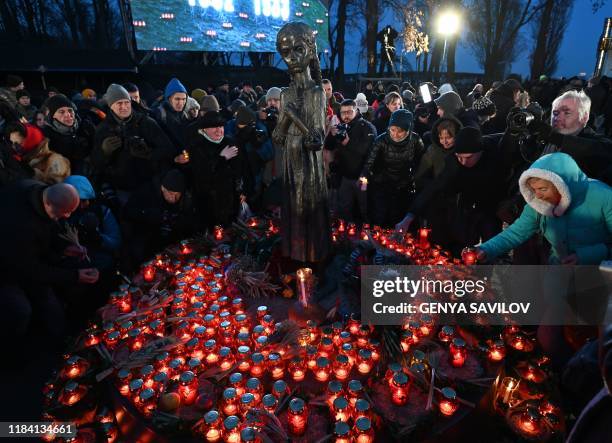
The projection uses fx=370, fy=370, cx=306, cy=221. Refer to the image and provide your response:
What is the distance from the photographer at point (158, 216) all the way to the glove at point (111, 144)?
0.72m

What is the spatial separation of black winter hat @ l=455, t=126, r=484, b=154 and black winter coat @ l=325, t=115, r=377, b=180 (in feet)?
5.88

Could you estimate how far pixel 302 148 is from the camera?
9.48 ft

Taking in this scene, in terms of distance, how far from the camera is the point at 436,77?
73.2 feet

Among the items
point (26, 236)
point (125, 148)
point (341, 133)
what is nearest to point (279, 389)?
point (26, 236)

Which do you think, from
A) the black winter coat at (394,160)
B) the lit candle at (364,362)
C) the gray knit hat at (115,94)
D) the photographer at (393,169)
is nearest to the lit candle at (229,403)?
the lit candle at (364,362)

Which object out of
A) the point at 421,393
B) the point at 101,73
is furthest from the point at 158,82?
the point at 421,393

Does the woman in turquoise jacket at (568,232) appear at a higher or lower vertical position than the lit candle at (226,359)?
higher

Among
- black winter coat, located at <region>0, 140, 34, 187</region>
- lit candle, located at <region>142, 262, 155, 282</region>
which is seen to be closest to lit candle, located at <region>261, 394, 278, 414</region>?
lit candle, located at <region>142, 262, 155, 282</region>

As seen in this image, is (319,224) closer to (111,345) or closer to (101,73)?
(111,345)

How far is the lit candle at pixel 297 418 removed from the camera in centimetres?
200

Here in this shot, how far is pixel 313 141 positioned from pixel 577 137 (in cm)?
251

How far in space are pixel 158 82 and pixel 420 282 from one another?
1739 centimetres

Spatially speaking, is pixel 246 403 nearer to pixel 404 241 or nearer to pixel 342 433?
pixel 342 433

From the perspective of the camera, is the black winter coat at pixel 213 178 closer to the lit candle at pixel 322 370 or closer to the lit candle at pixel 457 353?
the lit candle at pixel 322 370
